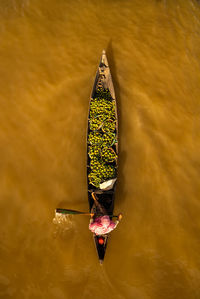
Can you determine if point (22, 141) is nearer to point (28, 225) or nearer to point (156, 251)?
point (28, 225)

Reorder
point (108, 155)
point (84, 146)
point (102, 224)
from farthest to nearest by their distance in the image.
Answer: point (84, 146) → point (108, 155) → point (102, 224)

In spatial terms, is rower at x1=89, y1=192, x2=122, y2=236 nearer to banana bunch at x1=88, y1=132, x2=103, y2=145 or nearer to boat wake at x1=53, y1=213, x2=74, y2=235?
boat wake at x1=53, y1=213, x2=74, y2=235

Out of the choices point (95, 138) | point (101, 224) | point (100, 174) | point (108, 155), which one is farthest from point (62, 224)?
point (95, 138)

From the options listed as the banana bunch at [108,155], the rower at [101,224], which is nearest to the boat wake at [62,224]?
the rower at [101,224]

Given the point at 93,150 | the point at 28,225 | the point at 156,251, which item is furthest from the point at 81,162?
the point at 156,251

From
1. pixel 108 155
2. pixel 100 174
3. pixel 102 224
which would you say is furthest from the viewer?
pixel 108 155

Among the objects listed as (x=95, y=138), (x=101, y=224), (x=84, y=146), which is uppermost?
(x=95, y=138)

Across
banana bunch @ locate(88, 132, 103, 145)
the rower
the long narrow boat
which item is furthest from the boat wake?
banana bunch @ locate(88, 132, 103, 145)

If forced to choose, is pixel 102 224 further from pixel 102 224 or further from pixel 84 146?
pixel 84 146

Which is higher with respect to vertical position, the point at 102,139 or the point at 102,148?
the point at 102,139
